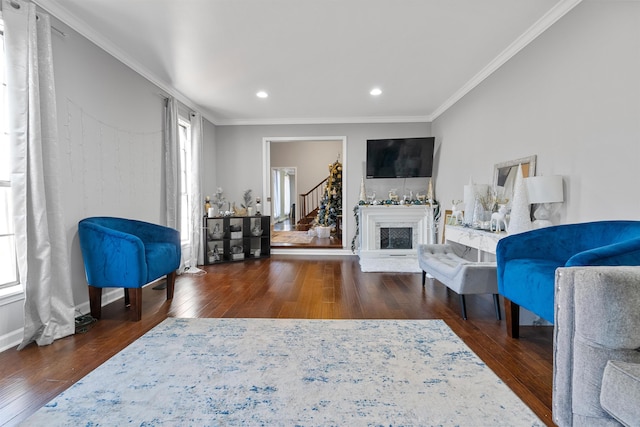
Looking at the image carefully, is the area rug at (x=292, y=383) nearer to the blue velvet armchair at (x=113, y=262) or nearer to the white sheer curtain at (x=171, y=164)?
the blue velvet armchair at (x=113, y=262)

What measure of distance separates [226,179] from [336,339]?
4.58 metres

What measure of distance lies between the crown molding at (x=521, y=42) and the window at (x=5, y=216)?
14.3 ft

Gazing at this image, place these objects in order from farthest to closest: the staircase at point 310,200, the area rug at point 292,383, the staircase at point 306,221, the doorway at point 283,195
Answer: the doorway at point 283,195
the staircase at point 310,200
the staircase at point 306,221
the area rug at point 292,383

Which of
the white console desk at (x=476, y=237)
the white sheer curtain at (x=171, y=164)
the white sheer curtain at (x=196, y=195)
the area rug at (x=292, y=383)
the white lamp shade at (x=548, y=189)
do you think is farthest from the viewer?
the white sheer curtain at (x=196, y=195)

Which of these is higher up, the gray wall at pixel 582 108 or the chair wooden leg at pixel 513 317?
the gray wall at pixel 582 108

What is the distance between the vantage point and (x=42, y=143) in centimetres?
223

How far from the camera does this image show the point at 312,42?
9.82ft

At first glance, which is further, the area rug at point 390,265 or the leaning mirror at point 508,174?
the area rug at point 390,265

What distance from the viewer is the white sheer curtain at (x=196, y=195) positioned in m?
4.73

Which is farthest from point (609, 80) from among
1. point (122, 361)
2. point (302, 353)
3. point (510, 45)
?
point (122, 361)

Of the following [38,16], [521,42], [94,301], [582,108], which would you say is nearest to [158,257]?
[94,301]

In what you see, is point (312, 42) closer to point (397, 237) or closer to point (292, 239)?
point (397, 237)

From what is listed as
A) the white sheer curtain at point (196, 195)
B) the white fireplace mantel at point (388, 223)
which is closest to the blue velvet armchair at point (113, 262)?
the white sheer curtain at point (196, 195)

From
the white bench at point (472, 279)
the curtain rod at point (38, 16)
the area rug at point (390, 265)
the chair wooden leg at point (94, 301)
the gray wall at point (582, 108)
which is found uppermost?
the curtain rod at point (38, 16)
